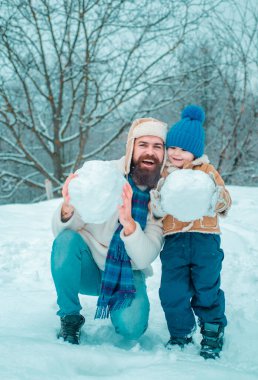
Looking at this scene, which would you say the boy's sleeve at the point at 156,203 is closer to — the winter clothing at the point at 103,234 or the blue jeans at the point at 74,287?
the winter clothing at the point at 103,234

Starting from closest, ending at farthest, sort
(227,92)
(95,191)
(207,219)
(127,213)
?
1. (95,191)
2. (127,213)
3. (207,219)
4. (227,92)

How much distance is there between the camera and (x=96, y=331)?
2.00m

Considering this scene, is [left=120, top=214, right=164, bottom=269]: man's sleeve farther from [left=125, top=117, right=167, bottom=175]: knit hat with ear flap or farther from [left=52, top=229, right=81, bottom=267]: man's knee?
[left=125, top=117, right=167, bottom=175]: knit hat with ear flap

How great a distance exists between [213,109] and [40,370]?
11.9 m

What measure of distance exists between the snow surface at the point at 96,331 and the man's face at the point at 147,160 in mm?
840

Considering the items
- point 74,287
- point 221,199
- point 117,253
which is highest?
point 221,199

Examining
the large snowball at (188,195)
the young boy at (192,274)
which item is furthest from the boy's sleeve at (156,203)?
the large snowball at (188,195)

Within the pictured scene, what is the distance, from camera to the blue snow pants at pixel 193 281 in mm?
1885

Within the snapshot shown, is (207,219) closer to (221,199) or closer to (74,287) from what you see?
(221,199)

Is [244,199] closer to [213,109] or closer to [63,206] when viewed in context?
[63,206]

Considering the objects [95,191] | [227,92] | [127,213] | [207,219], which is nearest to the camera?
[95,191]

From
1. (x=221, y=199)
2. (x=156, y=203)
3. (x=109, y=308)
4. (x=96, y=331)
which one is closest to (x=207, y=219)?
(x=221, y=199)

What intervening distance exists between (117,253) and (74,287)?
0.27m

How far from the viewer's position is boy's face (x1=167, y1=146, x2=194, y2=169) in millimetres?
2018
